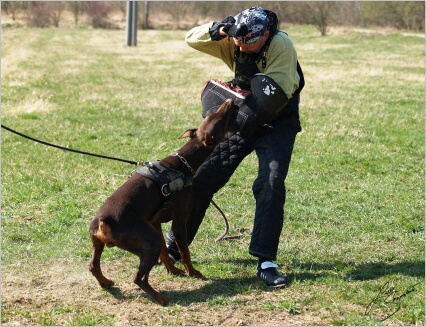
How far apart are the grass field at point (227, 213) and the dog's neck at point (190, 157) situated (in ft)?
3.01

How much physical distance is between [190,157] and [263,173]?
0.61m

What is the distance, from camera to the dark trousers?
5.42m

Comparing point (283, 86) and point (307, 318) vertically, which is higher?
point (283, 86)

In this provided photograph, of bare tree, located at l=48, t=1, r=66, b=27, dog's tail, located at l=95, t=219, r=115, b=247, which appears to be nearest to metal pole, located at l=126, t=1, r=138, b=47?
bare tree, located at l=48, t=1, r=66, b=27

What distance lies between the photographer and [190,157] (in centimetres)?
553

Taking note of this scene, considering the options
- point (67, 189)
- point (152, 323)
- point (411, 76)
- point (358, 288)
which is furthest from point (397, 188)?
point (411, 76)

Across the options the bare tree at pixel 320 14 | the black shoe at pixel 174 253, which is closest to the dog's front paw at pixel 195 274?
the black shoe at pixel 174 253

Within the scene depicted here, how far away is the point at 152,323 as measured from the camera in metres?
4.65

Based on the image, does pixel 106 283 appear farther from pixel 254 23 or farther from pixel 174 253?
pixel 254 23

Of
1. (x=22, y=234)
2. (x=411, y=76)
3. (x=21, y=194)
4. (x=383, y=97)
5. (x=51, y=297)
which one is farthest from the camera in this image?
(x=411, y=76)

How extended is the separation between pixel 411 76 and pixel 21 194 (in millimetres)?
16075

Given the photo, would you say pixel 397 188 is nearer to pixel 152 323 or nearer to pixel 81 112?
pixel 152 323

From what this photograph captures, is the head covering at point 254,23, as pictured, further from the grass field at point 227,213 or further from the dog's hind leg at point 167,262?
the grass field at point 227,213

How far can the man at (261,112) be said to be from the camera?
5.37 m
